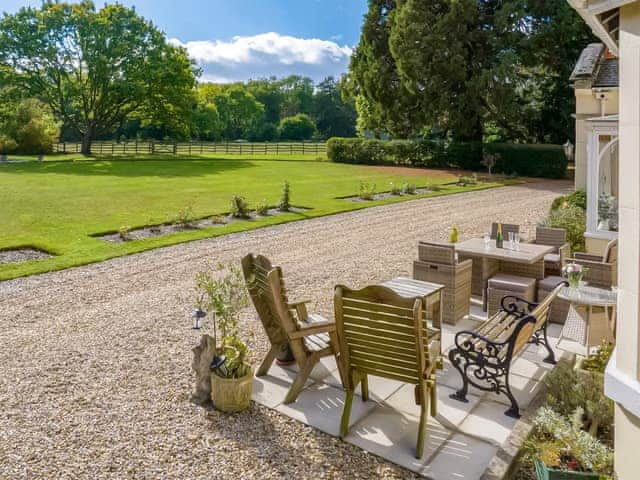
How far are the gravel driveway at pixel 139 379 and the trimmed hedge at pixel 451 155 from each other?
20911mm

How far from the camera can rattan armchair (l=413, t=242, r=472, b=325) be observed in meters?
6.55

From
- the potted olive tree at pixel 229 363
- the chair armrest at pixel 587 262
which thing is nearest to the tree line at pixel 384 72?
the chair armrest at pixel 587 262

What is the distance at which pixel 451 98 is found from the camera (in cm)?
3083

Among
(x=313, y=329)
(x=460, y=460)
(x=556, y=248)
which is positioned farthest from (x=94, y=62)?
(x=460, y=460)

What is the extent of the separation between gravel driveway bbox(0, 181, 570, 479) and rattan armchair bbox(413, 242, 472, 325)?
5.32 ft

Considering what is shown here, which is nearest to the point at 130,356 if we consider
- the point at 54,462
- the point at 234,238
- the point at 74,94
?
the point at 54,462

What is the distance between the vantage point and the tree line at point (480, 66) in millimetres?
28766

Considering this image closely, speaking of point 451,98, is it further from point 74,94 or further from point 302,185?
point 74,94

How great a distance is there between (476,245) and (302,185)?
57.1 feet

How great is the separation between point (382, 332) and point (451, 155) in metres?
30.4

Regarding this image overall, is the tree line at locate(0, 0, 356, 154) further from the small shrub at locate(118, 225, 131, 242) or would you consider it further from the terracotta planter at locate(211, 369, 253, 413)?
the terracotta planter at locate(211, 369, 253, 413)

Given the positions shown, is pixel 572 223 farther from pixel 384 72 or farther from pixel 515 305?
A: pixel 384 72

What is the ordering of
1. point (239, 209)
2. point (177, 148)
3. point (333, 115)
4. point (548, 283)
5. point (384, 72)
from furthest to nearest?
point (333, 115), point (177, 148), point (384, 72), point (239, 209), point (548, 283)

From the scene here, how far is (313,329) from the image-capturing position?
15.3 ft
